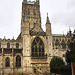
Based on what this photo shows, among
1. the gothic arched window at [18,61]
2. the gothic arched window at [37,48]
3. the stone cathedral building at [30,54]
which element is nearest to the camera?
the stone cathedral building at [30,54]

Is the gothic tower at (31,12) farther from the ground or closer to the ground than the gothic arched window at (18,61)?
farther from the ground

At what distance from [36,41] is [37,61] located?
5.67 m

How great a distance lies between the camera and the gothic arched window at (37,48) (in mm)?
36844

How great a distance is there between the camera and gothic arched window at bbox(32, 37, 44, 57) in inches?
1451

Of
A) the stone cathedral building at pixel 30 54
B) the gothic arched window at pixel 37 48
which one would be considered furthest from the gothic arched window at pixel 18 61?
the gothic arched window at pixel 37 48

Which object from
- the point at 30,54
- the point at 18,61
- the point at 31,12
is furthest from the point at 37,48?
the point at 31,12

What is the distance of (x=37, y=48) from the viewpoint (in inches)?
1468

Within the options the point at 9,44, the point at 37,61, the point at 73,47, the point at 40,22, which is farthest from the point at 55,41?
the point at 73,47

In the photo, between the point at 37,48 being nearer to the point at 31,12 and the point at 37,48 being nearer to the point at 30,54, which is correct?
the point at 30,54

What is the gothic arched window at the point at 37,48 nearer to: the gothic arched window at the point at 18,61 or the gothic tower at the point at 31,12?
the gothic arched window at the point at 18,61

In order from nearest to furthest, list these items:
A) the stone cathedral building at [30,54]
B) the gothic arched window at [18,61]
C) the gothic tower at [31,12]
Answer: the stone cathedral building at [30,54] → the gothic arched window at [18,61] → the gothic tower at [31,12]

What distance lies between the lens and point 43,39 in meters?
38.0

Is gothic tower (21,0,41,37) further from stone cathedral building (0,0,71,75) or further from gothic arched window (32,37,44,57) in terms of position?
gothic arched window (32,37,44,57)

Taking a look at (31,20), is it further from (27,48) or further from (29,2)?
(27,48)
